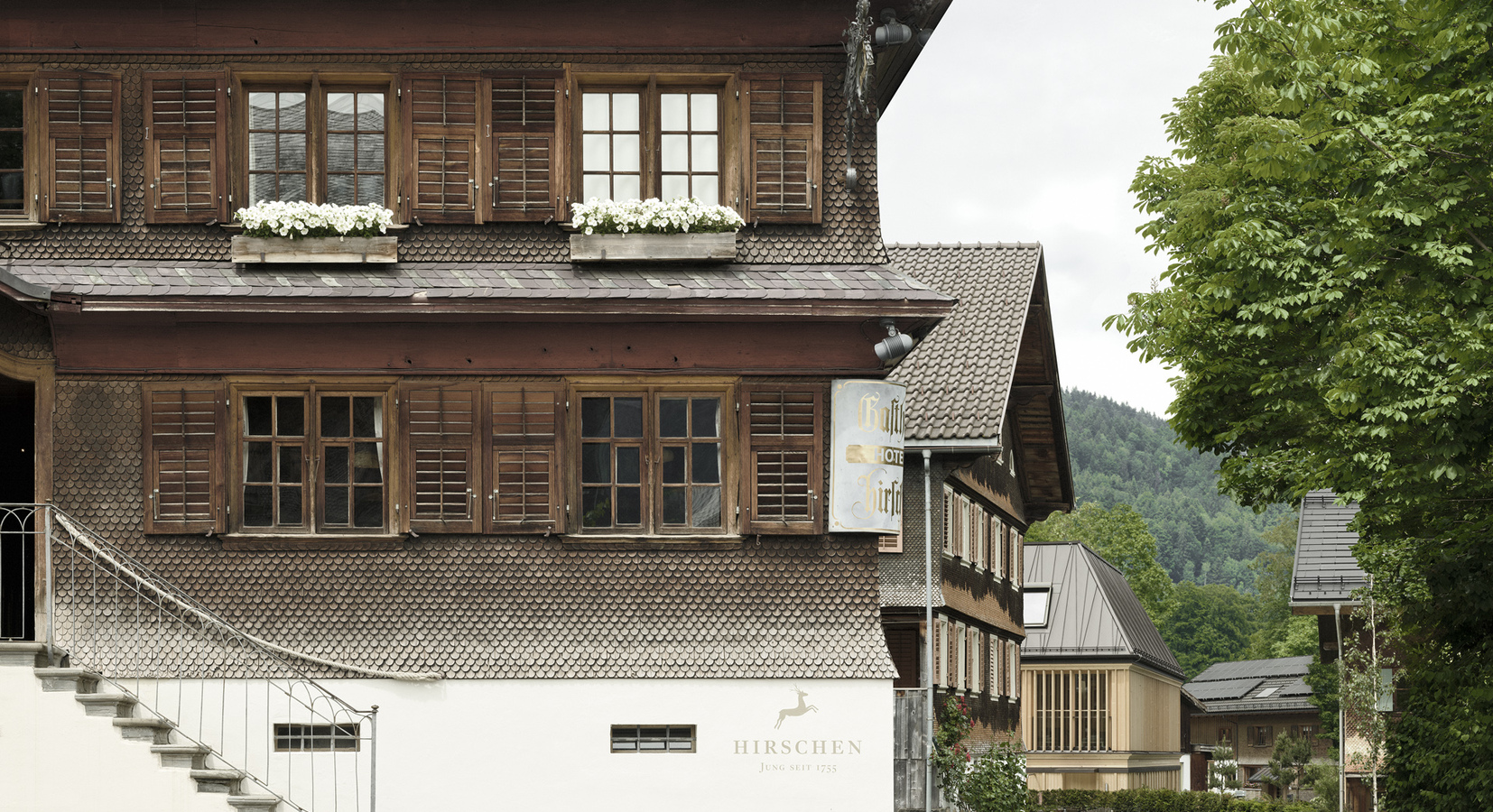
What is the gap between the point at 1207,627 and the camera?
117 meters

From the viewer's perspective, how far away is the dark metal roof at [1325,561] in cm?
3931

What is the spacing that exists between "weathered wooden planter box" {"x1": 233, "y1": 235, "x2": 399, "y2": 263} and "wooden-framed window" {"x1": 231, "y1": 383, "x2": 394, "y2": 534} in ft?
4.38

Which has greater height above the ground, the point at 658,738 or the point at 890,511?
the point at 890,511

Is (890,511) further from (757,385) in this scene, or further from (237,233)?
(237,233)

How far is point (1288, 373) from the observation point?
23.7 metres

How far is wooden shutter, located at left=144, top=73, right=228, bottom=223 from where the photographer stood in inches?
738

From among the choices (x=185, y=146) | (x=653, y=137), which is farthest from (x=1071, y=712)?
(x=185, y=146)

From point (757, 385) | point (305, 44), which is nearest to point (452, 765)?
point (757, 385)

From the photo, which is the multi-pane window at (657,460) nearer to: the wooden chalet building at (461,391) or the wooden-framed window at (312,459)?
the wooden chalet building at (461,391)

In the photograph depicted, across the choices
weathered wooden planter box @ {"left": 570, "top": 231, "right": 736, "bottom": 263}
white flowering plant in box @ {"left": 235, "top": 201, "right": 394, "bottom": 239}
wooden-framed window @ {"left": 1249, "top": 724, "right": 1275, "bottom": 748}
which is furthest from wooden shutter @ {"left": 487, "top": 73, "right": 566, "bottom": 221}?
wooden-framed window @ {"left": 1249, "top": 724, "right": 1275, "bottom": 748}

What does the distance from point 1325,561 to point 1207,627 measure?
3122 inches

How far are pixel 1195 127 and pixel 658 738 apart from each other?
554 inches

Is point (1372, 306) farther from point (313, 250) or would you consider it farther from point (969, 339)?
point (313, 250)

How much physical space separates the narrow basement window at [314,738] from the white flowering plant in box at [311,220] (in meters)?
5.08
